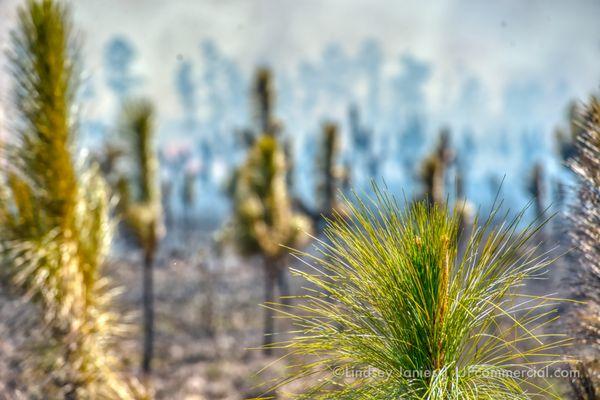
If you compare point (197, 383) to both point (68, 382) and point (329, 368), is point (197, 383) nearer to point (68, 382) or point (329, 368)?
point (68, 382)

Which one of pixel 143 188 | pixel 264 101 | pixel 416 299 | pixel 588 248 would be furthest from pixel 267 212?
pixel 416 299

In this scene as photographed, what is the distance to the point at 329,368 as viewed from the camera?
3.39 metres

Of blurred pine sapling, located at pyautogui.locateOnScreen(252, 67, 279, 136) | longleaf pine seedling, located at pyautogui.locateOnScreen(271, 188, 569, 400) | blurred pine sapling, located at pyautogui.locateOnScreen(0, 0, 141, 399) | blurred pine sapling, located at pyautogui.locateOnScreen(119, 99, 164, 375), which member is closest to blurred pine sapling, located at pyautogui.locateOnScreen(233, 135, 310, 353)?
blurred pine sapling, located at pyautogui.locateOnScreen(119, 99, 164, 375)

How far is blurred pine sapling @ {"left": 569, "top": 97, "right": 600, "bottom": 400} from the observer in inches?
153

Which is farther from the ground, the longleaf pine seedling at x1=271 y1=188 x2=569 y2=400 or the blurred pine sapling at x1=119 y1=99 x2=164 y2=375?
the blurred pine sapling at x1=119 y1=99 x2=164 y2=375

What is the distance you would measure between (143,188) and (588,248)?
15.1 metres

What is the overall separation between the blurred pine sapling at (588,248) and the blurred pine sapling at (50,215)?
5518mm

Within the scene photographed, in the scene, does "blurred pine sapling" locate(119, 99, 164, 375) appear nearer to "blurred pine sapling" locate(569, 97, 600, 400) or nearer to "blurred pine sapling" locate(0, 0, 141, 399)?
"blurred pine sapling" locate(0, 0, 141, 399)

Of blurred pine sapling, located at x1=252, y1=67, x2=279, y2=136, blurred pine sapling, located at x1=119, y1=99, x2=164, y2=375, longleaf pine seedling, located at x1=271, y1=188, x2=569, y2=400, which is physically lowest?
longleaf pine seedling, located at x1=271, y1=188, x2=569, y2=400

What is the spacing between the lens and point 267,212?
21.1m

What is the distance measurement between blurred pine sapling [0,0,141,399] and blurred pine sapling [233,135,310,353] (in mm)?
12719

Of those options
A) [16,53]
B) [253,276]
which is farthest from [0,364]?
[253,276]

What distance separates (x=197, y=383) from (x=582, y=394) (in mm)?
13535

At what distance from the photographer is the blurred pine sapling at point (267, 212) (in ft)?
67.1
